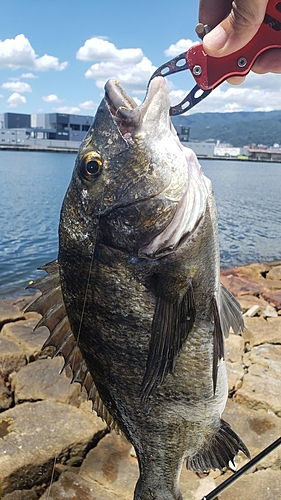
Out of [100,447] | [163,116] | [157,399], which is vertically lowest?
[100,447]

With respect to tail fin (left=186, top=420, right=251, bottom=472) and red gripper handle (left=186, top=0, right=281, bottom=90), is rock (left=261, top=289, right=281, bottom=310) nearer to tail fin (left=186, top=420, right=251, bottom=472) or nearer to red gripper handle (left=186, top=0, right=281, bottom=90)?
tail fin (left=186, top=420, right=251, bottom=472)

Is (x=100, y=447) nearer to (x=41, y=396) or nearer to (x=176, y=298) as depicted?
(x=41, y=396)

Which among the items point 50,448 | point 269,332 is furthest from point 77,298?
point 269,332

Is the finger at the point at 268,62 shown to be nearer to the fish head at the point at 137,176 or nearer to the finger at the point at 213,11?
the finger at the point at 213,11

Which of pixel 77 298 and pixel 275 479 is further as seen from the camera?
pixel 275 479

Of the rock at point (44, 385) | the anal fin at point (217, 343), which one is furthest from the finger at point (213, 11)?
the rock at point (44, 385)

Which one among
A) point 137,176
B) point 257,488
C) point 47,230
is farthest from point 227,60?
point 47,230

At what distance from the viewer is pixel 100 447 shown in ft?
15.3

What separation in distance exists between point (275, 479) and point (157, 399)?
2.47 m

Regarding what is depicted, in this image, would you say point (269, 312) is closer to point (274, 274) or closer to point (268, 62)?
point (274, 274)

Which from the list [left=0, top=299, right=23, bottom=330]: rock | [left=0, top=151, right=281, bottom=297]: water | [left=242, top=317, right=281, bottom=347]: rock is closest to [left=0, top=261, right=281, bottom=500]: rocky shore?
[left=242, top=317, right=281, bottom=347]: rock

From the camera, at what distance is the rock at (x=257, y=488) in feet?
13.1

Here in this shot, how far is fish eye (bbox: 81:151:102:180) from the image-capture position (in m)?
2.37

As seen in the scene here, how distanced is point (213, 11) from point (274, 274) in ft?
38.6
